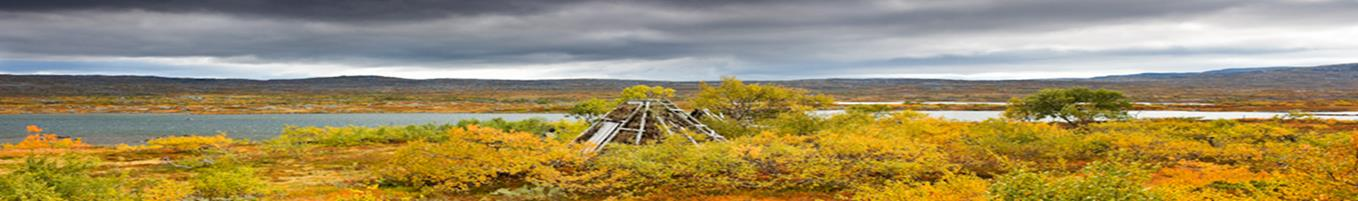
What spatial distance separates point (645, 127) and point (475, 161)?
1137 centimetres

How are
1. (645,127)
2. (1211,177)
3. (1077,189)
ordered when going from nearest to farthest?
(1077,189)
(1211,177)
(645,127)

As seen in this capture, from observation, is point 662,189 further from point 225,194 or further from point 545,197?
point 225,194

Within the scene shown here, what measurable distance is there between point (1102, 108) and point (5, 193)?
79198 millimetres

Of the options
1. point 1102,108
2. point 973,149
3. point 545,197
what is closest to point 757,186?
point 545,197

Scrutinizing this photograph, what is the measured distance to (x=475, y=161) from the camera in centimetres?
2572

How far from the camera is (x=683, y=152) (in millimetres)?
28656

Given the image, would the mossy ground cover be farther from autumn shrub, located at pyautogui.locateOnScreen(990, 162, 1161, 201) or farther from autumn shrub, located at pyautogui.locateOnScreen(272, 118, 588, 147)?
autumn shrub, located at pyautogui.locateOnScreen(272, 118, 588, 147)

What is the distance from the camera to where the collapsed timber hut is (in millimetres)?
34062

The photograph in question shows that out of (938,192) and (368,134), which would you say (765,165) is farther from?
(368,134)

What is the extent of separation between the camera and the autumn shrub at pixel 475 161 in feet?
82.5

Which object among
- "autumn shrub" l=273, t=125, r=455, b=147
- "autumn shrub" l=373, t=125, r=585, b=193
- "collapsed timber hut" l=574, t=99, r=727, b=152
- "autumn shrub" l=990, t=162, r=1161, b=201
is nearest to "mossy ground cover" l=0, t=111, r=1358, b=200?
"autumn shrub" l=373, t=125, r=585, b=193

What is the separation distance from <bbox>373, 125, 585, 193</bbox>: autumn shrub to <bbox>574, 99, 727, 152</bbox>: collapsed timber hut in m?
6.28

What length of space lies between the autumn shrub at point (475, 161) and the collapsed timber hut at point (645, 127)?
6283mm

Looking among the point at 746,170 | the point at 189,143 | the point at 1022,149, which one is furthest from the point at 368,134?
the point at 1022,149
